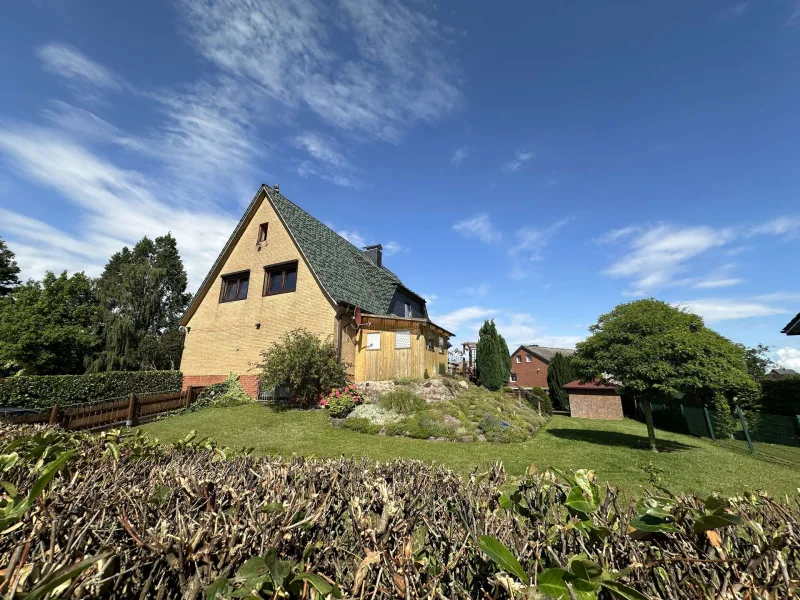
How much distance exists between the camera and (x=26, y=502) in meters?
1.28

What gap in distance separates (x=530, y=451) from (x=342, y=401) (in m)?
6.89

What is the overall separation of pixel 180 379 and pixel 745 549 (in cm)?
2522

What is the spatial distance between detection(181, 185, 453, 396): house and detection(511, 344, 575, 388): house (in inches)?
1220

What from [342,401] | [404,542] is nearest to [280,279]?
[342,401]

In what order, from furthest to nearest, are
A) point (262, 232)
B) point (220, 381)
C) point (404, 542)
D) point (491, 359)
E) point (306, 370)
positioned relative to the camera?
1. point (491, 359)
2. point (262, 232)
3. point (220, 381)
4. point (306, 370)
5. point (404, 542)

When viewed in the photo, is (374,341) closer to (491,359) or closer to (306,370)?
(306,370)

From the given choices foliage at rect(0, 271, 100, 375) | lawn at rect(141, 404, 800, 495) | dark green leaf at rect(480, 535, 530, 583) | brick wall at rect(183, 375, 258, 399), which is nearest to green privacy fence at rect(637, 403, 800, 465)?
lawn at rect(141, 404, 800, 495)

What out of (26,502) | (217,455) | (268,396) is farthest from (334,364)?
(26,502)

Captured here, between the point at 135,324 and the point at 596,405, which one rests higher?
the point at 135,324

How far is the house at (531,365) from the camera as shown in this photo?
48375mm

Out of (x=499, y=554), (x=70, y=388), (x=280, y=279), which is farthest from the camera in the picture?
(x=280, y=279)

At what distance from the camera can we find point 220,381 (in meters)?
19.2

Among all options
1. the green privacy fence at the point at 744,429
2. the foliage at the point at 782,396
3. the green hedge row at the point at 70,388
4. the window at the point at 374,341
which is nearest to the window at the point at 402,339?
the window at the point at 374,341

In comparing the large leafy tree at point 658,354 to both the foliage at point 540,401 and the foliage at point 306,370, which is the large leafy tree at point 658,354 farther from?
the foliage at point 540,401
